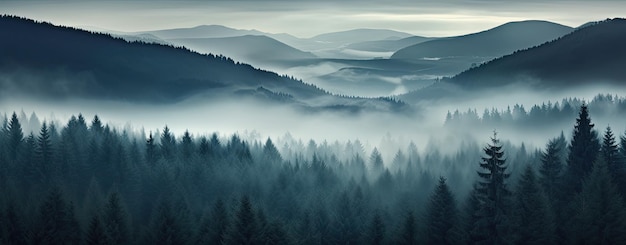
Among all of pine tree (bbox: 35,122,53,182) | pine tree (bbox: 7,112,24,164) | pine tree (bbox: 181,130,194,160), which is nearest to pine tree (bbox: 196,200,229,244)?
pine tree (bbox: 35,122,53,182)

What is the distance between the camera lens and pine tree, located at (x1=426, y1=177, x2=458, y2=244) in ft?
318

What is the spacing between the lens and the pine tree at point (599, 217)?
95.4 meters

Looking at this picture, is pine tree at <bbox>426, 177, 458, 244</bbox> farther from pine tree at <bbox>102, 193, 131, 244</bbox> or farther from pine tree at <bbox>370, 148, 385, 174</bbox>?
pine tree at <bbox>370, 148, 385, 174</bbox>

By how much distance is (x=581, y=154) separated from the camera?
359 ft

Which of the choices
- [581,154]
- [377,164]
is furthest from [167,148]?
[581,154]

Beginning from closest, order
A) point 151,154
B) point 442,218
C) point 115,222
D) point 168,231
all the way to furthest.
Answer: point 442,218
point 168,231
point 115,222
point 151,154

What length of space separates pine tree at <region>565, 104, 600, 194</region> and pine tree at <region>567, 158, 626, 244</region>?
790 cm

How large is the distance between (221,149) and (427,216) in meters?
79.8

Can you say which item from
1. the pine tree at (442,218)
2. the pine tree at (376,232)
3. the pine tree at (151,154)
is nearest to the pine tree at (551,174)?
the pine tree at (442,218)

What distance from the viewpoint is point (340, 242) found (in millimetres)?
106750

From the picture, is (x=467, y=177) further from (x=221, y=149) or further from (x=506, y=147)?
(x=221, y=149)

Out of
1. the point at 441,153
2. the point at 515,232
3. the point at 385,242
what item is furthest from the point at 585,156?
the point at 441,153

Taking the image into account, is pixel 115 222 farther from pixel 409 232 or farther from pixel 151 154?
pixel 151 154

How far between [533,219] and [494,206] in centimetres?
1104
